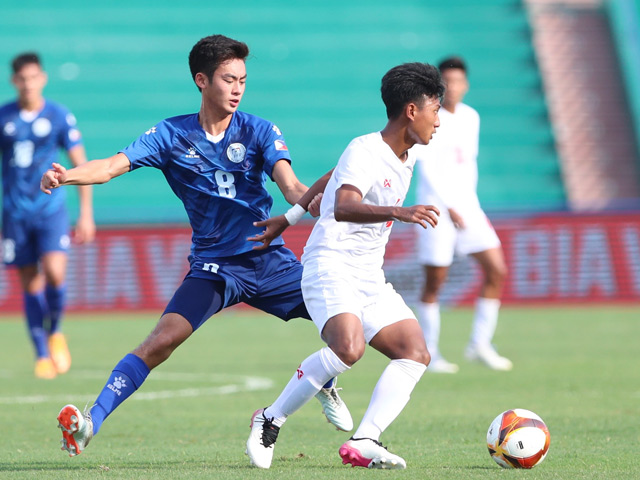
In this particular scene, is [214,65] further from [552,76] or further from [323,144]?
[552,76]

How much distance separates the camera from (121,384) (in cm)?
552

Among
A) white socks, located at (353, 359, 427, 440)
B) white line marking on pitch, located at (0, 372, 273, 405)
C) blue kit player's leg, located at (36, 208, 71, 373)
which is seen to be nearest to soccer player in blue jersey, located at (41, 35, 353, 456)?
white socks, located at (353, 359, 427, 440)

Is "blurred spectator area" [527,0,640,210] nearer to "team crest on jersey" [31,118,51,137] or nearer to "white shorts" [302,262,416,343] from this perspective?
"team crest on jersey" [31,118,51,137]

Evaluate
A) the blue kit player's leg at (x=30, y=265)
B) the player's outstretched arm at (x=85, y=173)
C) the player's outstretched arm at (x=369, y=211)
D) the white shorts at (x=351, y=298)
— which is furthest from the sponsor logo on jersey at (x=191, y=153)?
the blue kit player's leg at (x=30, y=265)

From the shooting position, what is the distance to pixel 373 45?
81.4ft

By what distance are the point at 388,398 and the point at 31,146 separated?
5.76 meters

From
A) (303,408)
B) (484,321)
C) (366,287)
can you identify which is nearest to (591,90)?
(484,321)

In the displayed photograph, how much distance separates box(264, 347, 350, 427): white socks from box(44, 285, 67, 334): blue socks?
5.15 m

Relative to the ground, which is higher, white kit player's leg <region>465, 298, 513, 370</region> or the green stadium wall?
the green stadium wall

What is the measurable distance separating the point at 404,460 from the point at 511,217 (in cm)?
1227

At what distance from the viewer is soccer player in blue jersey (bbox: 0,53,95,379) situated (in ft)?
32.7

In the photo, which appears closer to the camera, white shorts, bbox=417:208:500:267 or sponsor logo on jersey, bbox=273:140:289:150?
sponsor logo on jersey, bbox=273:140:289:150

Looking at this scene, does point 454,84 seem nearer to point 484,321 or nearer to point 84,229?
point 484,321

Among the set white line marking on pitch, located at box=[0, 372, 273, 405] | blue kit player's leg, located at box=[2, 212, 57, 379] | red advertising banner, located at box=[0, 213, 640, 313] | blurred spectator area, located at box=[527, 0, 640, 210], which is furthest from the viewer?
blurred spectator area, located at box=[527, 0, 640, 210]
